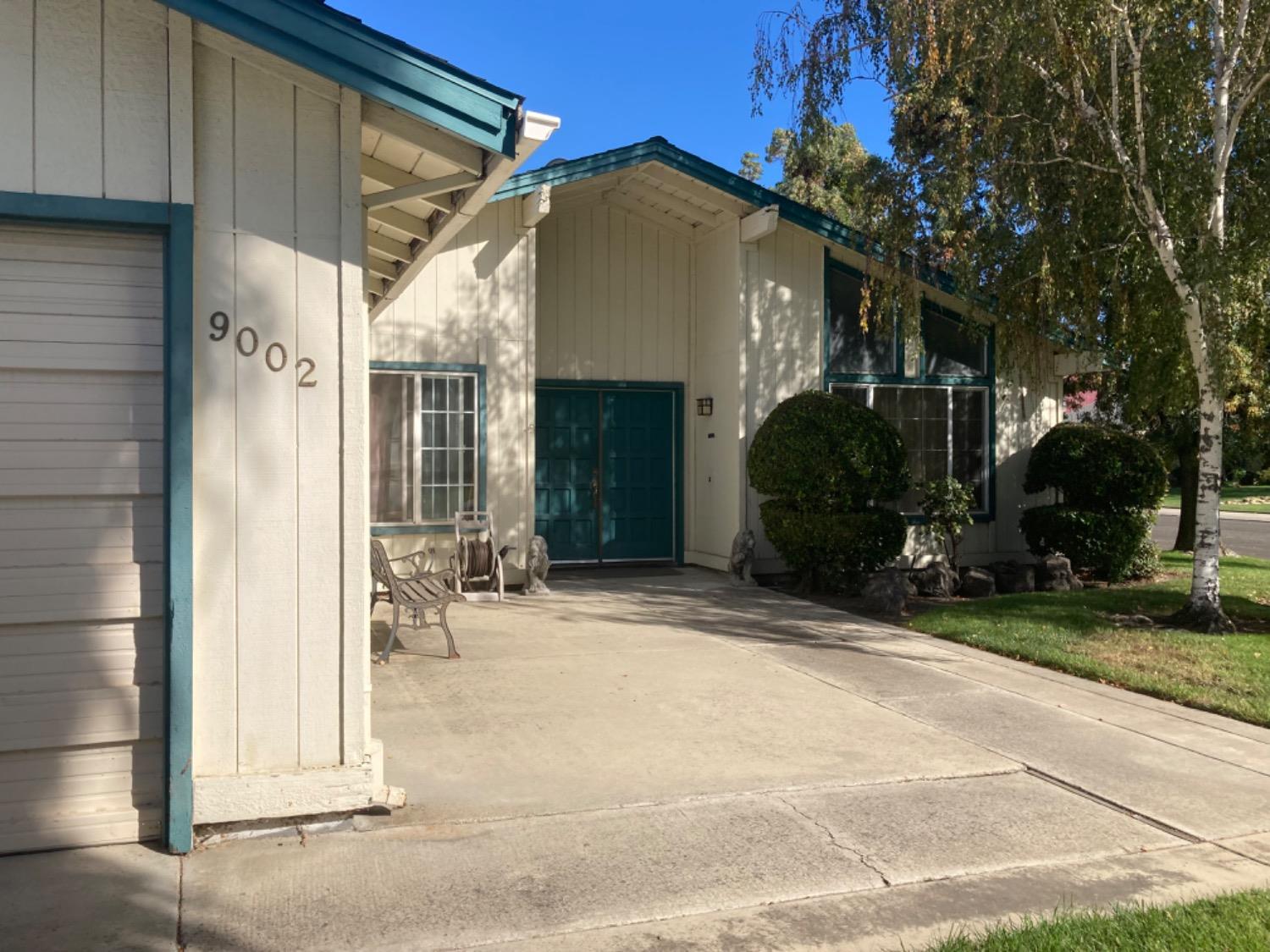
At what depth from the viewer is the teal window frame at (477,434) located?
11070 millimetres

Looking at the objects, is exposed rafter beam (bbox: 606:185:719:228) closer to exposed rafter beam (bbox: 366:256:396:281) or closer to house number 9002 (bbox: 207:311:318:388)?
exposed rafter beam (bbox: 366:256:396:281)

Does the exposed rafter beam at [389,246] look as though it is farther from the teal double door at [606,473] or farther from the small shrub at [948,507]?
the small shrub at [948,507]

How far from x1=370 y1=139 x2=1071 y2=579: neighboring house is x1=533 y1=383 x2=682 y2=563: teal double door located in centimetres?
2

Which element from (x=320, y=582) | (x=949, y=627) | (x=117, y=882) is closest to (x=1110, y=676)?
(x=949, y=627)

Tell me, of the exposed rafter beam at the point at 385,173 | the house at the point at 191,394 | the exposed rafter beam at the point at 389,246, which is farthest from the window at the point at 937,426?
the house at the point at 191,394

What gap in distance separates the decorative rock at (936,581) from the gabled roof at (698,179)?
339 cm

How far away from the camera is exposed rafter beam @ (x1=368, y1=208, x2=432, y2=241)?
21.5ft

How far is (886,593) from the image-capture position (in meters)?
10.6

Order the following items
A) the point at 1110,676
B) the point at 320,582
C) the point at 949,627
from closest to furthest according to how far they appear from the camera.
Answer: the point at 320,582 < the point at 1110,676 < the point at 949,627

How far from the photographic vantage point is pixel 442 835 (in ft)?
14.7

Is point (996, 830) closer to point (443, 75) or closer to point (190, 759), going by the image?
point (190, 759)

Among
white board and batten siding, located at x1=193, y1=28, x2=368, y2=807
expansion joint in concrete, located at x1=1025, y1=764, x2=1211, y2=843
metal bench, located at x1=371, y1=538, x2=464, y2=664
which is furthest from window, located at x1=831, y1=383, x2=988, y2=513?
white board and batten siding, located at x1=193, y1=28, x2=368, y2=807

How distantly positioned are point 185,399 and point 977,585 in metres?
9.80

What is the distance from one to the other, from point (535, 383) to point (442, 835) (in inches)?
340
